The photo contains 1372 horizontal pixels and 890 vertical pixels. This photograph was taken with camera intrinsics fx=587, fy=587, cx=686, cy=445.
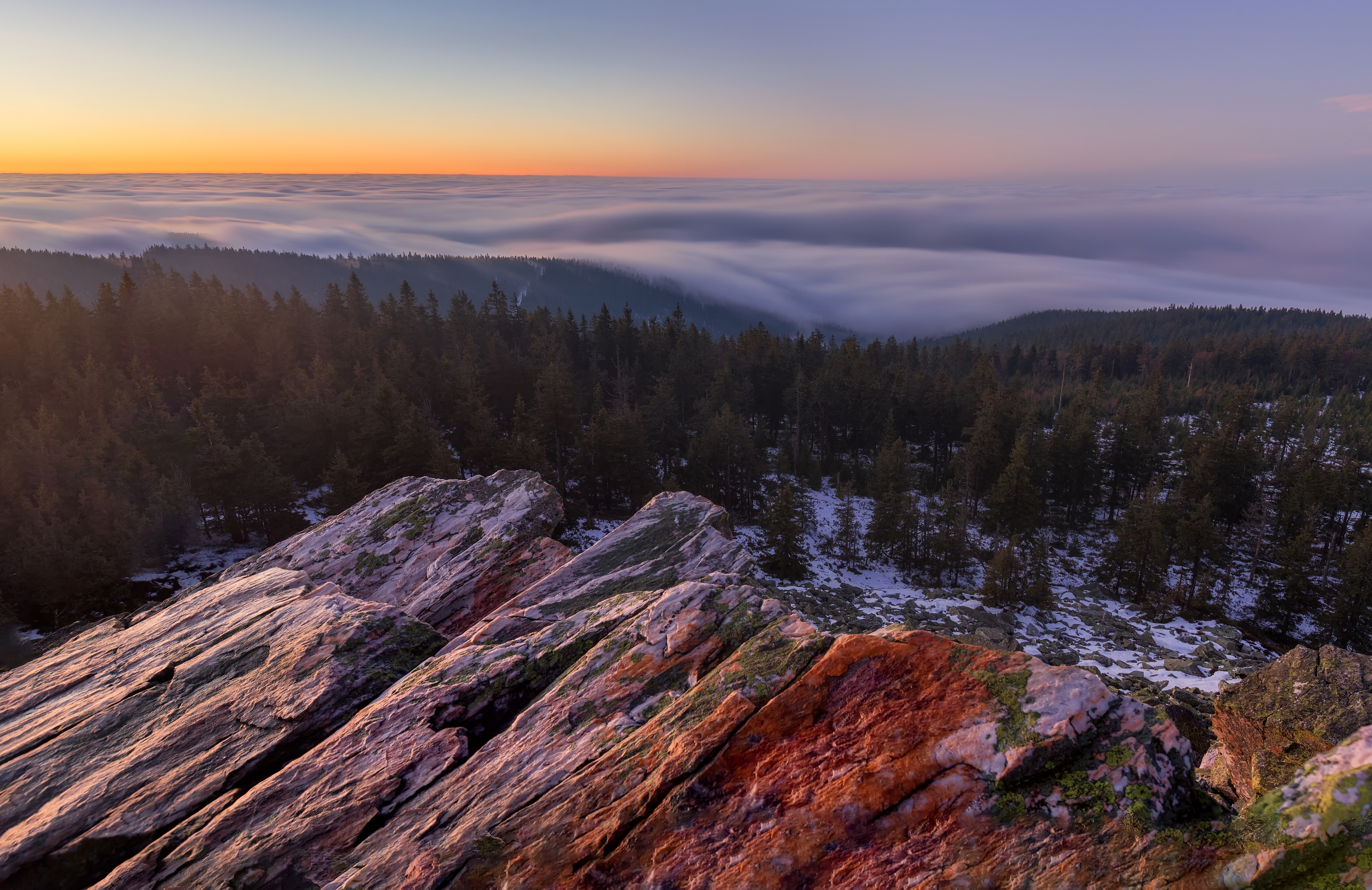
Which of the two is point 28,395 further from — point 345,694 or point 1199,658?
point 1199,658

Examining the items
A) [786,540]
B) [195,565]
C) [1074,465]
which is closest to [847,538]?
[786,540]

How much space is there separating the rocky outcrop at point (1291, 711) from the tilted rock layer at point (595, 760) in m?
2.64

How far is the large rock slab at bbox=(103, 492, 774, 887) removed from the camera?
7078 mm

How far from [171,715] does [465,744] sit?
20.5 feet

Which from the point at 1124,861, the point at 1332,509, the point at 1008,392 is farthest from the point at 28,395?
the point at 1332,509

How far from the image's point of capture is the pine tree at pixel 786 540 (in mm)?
39000

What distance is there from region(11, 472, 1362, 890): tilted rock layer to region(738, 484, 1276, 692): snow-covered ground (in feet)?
43.5

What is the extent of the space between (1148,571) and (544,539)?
149 ft

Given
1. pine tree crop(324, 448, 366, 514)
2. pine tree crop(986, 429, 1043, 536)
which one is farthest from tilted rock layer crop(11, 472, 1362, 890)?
pine tree crop(986, 429, 1043, 536)

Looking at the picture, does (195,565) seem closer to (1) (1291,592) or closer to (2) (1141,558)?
(2) (1141,558)

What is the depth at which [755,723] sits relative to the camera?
668 cm

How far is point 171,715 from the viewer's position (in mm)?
10227

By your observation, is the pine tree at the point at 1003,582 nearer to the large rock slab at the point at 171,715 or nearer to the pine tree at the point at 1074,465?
the pine tree at the point at 1074,465

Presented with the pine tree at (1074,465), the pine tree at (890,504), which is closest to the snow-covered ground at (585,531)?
the pine tree at (890,504)
